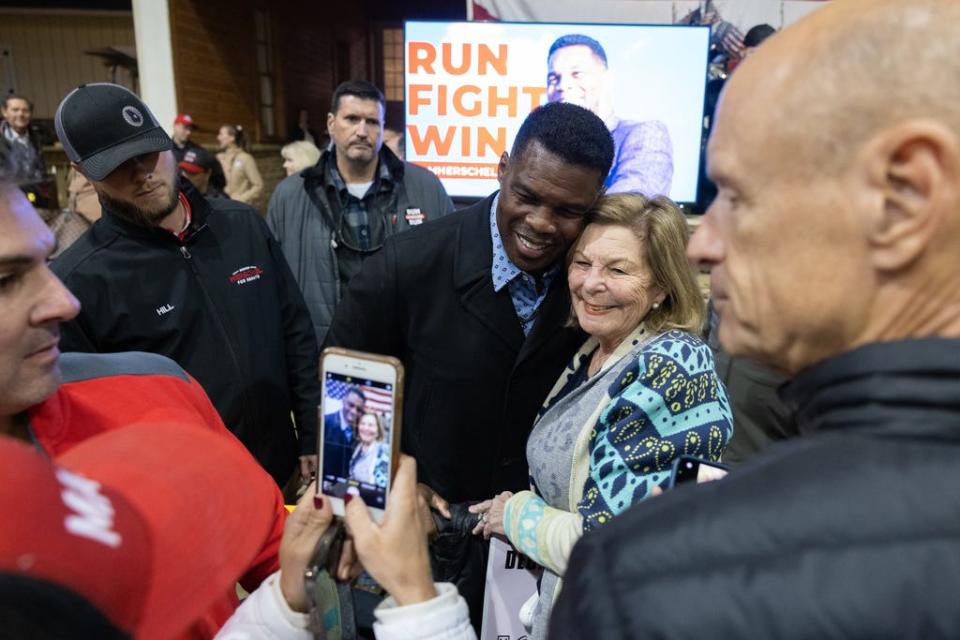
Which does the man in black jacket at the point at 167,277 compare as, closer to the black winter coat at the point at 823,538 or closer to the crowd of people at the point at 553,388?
the crowd of people at the point at 553,388

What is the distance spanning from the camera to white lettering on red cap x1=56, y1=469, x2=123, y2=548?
49 centimetres

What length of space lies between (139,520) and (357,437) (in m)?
0.46

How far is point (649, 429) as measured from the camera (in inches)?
53.6

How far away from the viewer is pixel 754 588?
503mm

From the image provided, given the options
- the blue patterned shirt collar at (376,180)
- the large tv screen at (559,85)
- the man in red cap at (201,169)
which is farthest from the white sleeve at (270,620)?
the man in red cap at (201,169)

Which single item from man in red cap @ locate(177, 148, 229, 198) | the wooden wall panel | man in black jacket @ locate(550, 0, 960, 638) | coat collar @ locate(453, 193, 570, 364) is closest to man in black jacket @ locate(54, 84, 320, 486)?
coat collar @ locate(453, 193, 570, 364)

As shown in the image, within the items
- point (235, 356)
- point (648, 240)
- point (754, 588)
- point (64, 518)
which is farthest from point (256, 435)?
point (754, 588)

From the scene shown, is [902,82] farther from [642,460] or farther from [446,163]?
[446,163]

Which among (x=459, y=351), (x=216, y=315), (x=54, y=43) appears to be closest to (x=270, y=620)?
(x=459, y=351)

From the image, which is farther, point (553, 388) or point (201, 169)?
point (201, 169)

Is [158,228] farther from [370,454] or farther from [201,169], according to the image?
[201,169]

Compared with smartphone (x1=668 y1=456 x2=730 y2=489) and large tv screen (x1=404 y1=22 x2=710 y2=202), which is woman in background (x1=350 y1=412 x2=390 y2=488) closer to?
smartphone (x1=668 y1=456 x2=730 y2=489)

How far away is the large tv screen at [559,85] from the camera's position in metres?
3.84

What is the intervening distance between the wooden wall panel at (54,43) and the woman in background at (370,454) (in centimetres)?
1316
